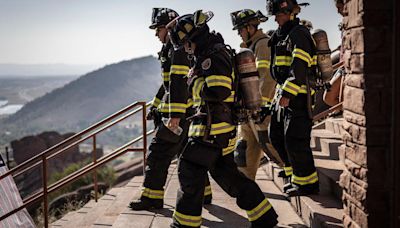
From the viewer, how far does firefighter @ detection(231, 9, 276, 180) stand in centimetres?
578

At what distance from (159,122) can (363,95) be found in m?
2.81

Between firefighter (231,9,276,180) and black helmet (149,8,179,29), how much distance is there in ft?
2.58

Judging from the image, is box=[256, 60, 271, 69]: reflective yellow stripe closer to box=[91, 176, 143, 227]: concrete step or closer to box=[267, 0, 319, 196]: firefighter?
box=[267, 0, 319, 196]: firefighter

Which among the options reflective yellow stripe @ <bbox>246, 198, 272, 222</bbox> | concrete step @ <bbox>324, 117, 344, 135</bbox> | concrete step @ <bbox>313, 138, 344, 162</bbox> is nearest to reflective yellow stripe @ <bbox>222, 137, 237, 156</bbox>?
reflective yellow stripe @ <bbox>246, 198, 272, 222</bbox>

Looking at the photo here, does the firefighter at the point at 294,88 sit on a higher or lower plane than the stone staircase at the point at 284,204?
higher

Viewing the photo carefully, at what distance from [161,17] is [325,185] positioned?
2635 mm

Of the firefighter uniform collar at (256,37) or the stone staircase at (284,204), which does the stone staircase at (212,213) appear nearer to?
the stone staircase at (284,204)

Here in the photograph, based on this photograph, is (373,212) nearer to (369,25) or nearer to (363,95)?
(363,95)

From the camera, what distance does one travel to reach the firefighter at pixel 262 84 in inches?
227

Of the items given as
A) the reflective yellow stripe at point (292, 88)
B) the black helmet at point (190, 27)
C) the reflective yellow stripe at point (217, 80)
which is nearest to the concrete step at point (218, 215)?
the reflective yellow stripe at point (292, 88)

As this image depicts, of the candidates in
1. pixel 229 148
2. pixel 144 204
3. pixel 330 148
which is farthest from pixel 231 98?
pixel 330 148

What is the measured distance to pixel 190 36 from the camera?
14.8 feet

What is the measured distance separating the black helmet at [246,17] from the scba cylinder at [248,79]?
123cm

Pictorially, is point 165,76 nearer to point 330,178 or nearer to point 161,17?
point 161,17
